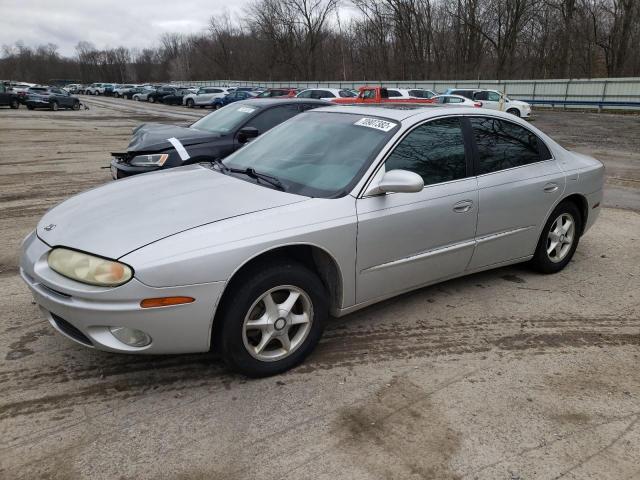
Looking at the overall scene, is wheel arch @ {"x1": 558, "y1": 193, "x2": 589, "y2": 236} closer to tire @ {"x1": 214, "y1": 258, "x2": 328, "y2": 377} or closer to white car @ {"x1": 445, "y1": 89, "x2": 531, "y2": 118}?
tire @ {"x1": 214, "y1": 258, "x2": 328, "y2": 377}

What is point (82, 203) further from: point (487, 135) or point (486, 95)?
point (486, 95)

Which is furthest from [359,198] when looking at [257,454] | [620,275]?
[620,275]

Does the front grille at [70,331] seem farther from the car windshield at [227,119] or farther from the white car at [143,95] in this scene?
the white car at [143,95]

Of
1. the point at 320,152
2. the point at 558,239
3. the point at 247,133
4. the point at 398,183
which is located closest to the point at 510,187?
the point at 558,239

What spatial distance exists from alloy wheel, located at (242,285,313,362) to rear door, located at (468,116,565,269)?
160cm

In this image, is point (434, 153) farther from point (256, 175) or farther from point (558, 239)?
point (558, 239)

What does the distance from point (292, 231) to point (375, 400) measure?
1062mm

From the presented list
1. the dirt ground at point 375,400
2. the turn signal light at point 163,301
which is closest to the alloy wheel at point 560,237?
the dirt ground at point 375,400

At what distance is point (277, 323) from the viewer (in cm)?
294

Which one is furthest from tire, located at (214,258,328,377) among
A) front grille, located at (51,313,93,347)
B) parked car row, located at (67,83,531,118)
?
parked car row, located at (67,83,531,118)

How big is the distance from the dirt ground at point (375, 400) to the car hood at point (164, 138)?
279 centimetres

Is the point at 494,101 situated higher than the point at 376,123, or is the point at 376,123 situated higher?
the point at 494,101

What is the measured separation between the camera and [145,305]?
2543mm

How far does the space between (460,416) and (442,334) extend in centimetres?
93
